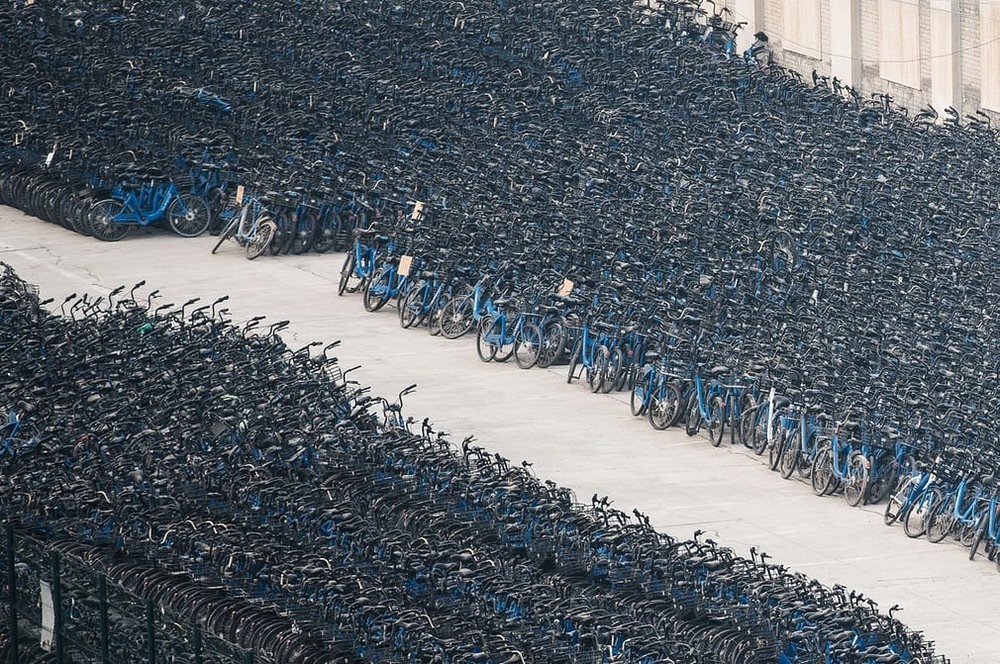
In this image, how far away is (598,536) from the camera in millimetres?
17344

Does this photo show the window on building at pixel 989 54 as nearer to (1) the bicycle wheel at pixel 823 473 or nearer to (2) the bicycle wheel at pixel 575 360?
(2) the bicycle wheel at pixel 575 360

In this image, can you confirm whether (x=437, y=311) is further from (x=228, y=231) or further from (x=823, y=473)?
(x=823, y=473)

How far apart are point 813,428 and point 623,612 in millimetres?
5760

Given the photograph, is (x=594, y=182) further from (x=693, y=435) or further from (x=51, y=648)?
(x=51, y=648)

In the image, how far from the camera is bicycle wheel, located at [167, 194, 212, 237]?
30406 millimetres

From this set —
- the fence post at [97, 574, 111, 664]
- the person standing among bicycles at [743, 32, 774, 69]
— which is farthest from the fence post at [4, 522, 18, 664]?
the person standing among bicycles at [743, 32, 774, 69]

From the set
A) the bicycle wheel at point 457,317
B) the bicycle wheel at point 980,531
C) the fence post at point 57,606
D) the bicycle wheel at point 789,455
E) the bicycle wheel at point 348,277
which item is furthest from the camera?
the bicycle wheel at point 348,277

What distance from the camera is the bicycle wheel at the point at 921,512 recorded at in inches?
779

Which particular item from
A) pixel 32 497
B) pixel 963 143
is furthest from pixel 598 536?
pixel 963 143

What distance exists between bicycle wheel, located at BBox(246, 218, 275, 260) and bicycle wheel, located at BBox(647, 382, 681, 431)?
26.0 feet

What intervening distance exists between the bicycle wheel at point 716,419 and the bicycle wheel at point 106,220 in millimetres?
10686

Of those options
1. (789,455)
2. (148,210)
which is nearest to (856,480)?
(789,455)

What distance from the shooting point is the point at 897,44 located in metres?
35.6

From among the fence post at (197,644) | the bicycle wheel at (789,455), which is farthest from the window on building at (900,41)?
the fence post at (197,644)
